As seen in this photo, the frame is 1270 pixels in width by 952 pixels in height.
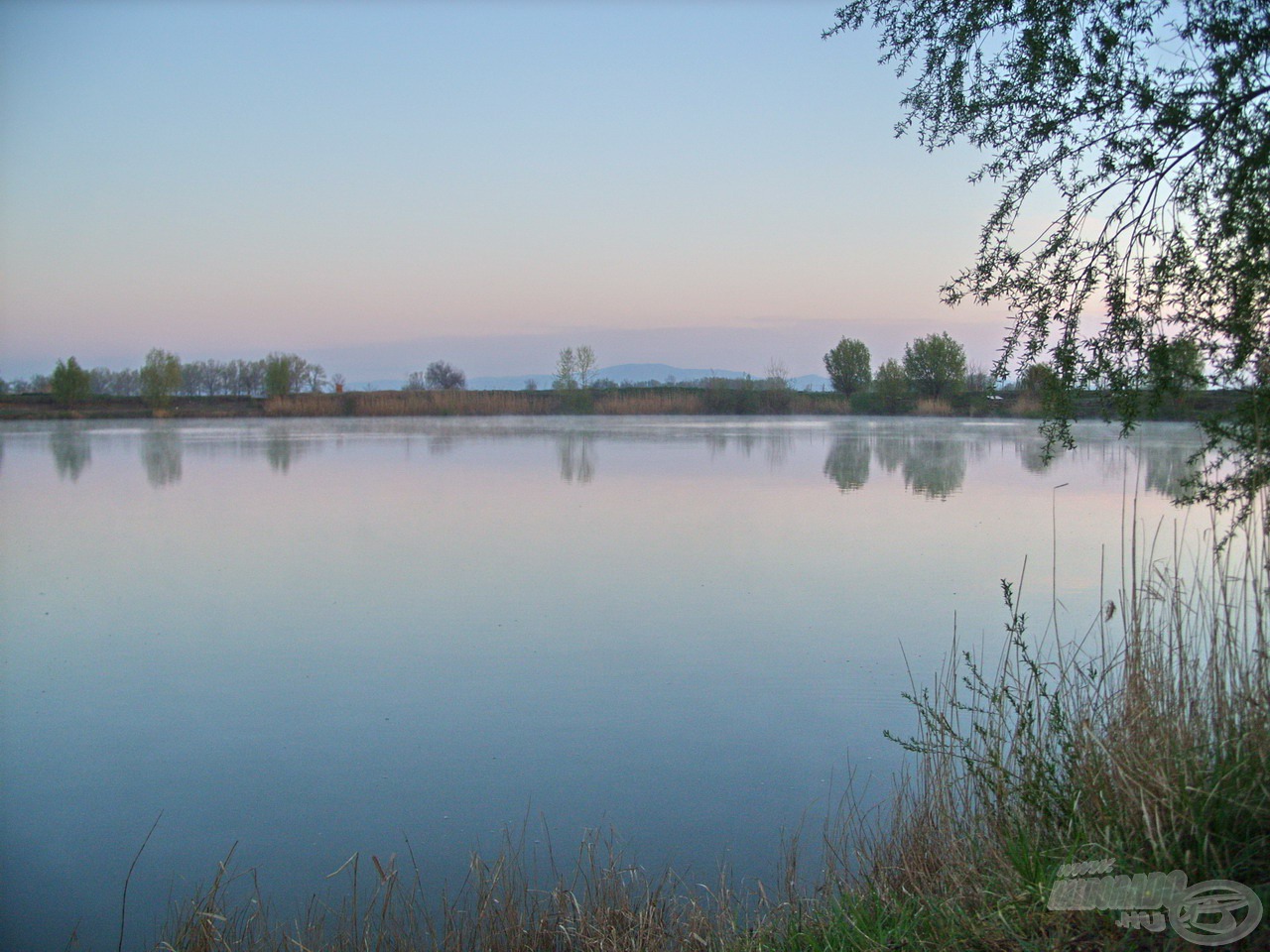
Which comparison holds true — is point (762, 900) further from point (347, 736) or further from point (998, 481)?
point (998, 481)

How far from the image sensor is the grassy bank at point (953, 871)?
8.39 feet

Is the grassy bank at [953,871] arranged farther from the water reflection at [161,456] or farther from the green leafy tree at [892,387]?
the green leafy tree at [892,387]

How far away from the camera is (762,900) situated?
10.5 feet

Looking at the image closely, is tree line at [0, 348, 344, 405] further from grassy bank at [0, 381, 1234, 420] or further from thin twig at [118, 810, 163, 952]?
thin twig at [118, 810, 163, 952]

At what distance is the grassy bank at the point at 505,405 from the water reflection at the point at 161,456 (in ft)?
40.5

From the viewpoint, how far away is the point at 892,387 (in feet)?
148

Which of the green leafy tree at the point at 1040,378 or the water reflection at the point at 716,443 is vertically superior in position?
the green leafy tree at the point at 1040,378

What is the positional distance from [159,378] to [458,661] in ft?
138

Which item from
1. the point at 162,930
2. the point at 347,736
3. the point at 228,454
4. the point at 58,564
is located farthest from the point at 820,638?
the point at 228,454

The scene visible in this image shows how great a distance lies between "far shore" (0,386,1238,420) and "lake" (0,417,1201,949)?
28.3 meters

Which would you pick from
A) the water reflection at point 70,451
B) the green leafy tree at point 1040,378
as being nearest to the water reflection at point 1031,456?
the green leafy tree at point 1040,378

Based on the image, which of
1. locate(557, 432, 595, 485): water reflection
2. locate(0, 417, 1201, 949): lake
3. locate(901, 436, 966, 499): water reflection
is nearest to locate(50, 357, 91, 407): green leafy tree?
locate(557, 432, 595, 485): water reflection

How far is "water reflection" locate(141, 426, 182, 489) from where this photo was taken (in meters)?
15.6

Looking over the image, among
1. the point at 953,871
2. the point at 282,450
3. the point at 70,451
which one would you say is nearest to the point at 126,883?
the point at 953,871
